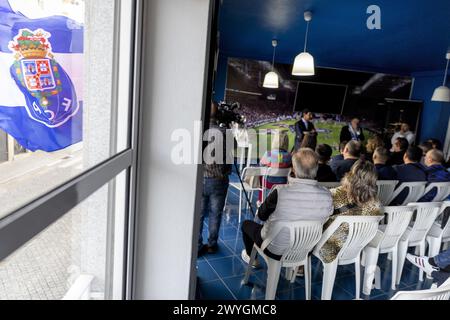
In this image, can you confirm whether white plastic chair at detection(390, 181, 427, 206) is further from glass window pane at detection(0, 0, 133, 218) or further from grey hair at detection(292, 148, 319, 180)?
glass window pane at detection(0, 0, 133, 218)

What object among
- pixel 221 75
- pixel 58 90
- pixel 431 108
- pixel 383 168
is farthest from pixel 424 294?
pixel 431 108

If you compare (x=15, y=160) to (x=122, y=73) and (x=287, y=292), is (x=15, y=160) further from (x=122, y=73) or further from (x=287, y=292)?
(x=287, y=292)

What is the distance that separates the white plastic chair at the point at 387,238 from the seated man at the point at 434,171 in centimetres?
70

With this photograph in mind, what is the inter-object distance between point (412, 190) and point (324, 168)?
0.85 m

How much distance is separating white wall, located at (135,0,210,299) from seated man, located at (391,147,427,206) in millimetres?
2289

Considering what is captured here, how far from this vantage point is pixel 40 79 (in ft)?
2.23

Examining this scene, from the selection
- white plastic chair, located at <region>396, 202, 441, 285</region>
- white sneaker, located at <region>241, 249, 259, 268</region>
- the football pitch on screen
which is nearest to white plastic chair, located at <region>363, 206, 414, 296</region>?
white plastic chair, located at <region>396, 202, 441, 285</region>

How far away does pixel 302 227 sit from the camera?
71.0 inches

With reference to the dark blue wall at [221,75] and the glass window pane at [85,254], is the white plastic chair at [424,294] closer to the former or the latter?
the glass window pane at [85,254]

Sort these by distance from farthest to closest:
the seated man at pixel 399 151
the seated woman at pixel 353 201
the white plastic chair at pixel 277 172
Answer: the seated man at pixel 399 151 < the white plastic chair at pixel 277 172 < the seated woman at pixel 353 201

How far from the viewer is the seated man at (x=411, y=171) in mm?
2725

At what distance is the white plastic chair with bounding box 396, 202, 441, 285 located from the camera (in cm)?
230

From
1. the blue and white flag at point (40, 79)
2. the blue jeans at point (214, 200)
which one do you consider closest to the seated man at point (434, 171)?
the blue jeans at point (214, 200)
